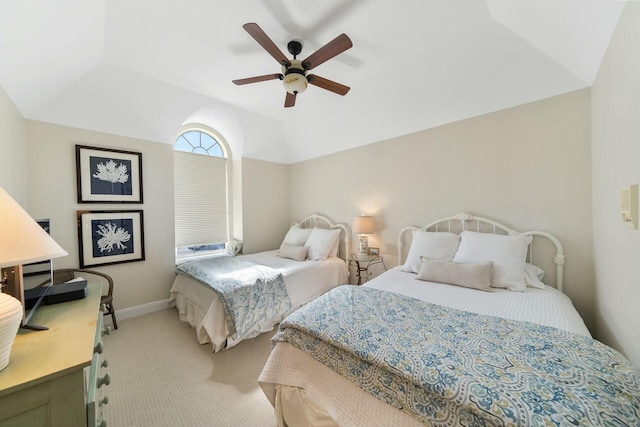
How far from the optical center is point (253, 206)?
160 inches

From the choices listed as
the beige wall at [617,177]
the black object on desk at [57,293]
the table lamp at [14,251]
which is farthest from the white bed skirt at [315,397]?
the beige wall at [617,177]

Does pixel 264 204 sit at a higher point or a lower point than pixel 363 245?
higher

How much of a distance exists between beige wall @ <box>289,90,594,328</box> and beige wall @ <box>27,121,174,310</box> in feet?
8.46

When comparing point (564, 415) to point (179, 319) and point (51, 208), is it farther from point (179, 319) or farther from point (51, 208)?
point (51, 208)

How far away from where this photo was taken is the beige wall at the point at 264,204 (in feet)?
13.0

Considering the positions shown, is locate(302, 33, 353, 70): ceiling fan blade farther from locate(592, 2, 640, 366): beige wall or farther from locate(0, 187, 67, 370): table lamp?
locate(0, 187, 67, 370): table lamp

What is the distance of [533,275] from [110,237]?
4.34 m

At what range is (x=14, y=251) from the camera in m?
0.82

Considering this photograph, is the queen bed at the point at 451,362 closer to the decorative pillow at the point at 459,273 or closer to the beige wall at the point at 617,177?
the decorative pillow at the point at 459,273

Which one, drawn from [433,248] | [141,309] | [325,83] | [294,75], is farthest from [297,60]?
[141,309]

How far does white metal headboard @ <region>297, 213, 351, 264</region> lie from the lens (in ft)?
11.8

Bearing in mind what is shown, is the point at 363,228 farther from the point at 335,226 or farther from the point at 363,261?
the point at 335,226

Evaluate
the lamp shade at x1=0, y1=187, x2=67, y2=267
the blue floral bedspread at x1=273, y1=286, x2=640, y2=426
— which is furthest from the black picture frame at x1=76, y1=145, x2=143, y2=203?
the blue floral bedspread at x1=273, y1=286, x2=640, y2=426

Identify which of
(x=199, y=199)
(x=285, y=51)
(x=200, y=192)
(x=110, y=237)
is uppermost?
(x=285, y=51)
